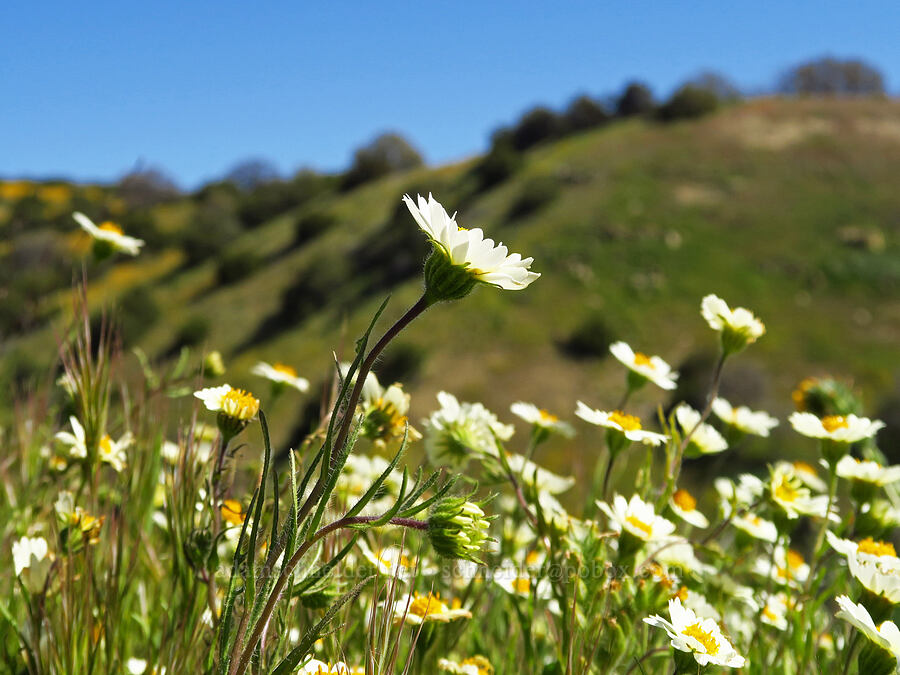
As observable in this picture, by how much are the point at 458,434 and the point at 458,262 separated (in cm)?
57

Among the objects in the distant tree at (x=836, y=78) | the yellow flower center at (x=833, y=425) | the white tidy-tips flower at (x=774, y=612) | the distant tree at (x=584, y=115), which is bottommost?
the white tidy-tips flower at (x=774, y=612)

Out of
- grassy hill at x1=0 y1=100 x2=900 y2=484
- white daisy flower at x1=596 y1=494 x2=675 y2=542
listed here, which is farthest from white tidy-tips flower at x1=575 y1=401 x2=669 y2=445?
grassy hill at x1=0 y1=100 x2=900 y2=484

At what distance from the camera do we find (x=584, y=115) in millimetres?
27734

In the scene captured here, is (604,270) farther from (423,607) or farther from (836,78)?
(836,78)

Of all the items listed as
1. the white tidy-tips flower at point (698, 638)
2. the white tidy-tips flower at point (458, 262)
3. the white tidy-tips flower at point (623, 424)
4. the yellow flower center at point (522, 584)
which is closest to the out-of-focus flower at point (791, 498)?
the white tidy-tips flower at point (623, 424)

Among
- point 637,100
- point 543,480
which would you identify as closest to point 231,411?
point 543,480

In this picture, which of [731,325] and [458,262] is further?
[731,325]

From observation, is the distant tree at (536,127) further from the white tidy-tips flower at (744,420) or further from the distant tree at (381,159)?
the white tidy-tips flower at (744,420)

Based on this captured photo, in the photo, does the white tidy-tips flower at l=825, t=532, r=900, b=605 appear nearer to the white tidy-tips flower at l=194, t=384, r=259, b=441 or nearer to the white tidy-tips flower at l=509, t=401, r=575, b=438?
the white tidy-tips flower at l=509, t=401, r=575, b=438

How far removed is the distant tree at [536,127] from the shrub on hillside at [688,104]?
12.4 ft

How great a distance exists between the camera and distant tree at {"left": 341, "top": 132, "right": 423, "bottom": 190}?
2795 cm

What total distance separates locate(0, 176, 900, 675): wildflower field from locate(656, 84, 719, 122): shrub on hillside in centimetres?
2622

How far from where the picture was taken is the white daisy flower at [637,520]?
1127 millimetres

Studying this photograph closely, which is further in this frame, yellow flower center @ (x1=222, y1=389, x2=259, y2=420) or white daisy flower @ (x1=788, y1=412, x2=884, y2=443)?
white daisy flower @ (x1=788, y1=412, x2=884, y2=443)
